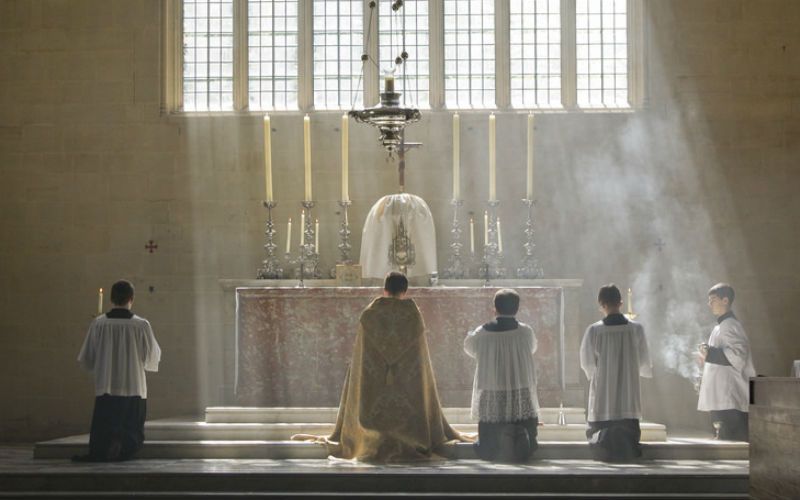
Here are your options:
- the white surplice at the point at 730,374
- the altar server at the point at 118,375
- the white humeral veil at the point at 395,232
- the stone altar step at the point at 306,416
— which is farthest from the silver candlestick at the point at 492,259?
the altar server at the point at 118,375

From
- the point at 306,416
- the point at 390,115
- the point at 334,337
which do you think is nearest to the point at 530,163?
the point at 390,115

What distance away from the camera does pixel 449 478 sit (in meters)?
10.1

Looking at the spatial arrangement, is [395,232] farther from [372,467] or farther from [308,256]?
[372,467]

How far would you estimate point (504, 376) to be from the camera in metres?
11.4

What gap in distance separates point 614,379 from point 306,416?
9.73 ft

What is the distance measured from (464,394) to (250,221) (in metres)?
4.15

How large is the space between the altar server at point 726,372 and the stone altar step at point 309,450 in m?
0.71

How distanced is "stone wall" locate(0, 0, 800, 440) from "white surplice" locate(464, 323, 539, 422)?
13.6 ft

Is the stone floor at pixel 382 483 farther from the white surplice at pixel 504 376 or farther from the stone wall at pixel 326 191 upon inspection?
the stone wall at pixel 326 191

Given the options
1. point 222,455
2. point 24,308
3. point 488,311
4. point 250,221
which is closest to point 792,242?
point 488,311

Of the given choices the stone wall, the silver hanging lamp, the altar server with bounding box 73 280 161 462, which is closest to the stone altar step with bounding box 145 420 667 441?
the altar server with bounding box 73 280 161 462

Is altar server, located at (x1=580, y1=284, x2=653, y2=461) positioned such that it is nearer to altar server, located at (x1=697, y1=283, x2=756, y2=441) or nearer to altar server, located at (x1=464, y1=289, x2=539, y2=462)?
altar server, located at (x1=464, y1=289, x2=539, y2=462)

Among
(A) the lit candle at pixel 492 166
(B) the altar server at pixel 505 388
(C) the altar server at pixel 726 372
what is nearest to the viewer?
(B) the altar server at pixel 505 388

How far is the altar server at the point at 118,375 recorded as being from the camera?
38.5 feet
